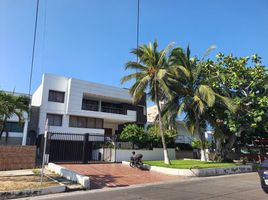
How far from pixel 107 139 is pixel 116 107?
1096cm

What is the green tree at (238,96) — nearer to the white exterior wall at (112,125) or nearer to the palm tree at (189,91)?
the palm tree at (189,91)

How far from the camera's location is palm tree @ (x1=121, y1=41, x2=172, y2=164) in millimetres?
20141

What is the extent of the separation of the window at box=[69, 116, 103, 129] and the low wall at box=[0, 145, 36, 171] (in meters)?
12.0

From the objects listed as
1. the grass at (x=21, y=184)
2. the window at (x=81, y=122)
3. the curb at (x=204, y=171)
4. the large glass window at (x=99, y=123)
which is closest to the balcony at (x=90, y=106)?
the window at (x=81, y=122)

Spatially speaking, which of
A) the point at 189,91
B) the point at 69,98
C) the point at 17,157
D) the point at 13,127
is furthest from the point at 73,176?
the point at 69,98

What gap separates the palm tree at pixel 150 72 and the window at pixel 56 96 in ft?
35.6

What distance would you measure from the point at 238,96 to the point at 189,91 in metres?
4.40

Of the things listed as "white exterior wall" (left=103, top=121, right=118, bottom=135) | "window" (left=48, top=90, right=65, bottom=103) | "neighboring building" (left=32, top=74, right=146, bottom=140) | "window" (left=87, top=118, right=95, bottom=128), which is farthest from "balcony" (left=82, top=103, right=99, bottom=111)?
"window" (left=48, top=90, right=65, bottom=103)

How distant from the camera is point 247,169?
1994 cm

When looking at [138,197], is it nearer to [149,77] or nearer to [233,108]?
[149,77]

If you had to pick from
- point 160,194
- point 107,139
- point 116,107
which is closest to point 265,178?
point 160,194

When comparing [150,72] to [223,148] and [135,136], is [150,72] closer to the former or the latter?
[135,136]

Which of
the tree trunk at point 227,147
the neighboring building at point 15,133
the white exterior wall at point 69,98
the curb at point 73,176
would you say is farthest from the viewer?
the white exterior wall at point 69,98

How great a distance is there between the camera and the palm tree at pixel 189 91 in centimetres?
2075
